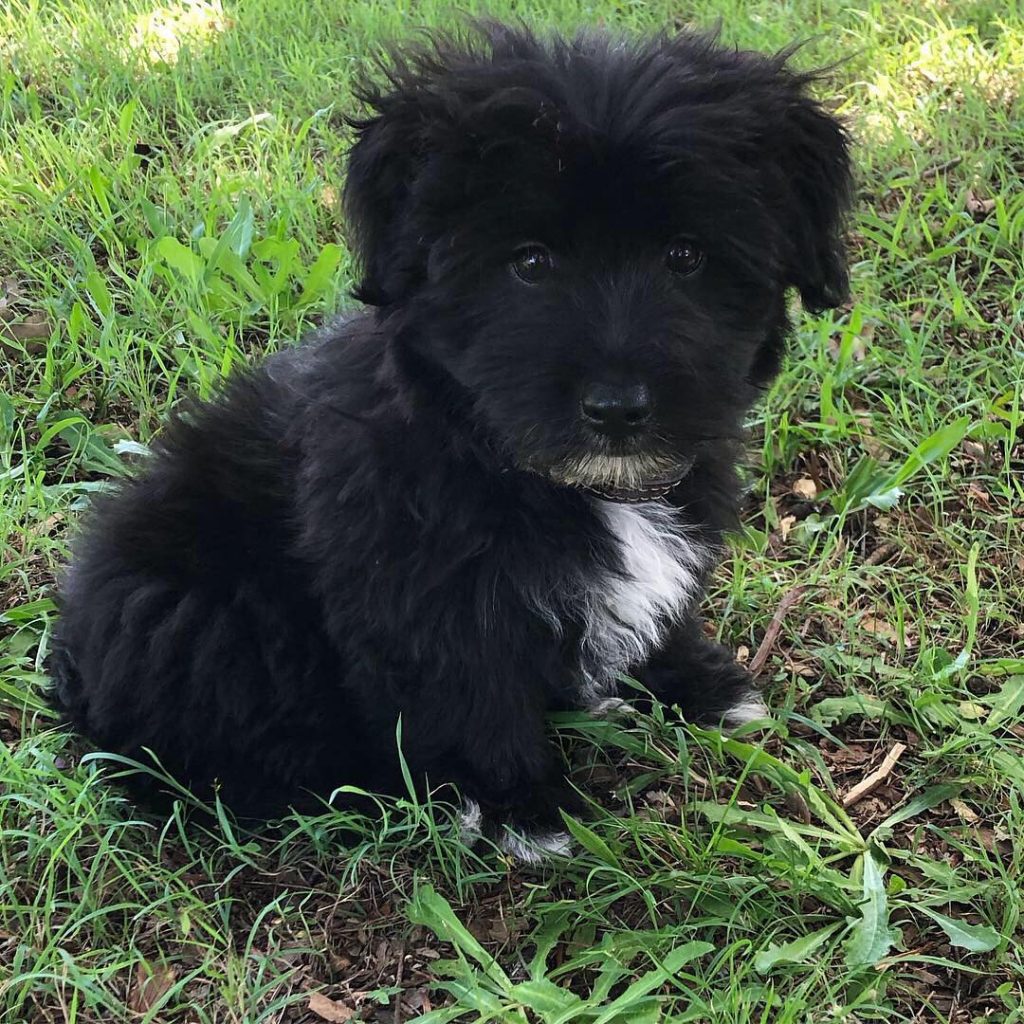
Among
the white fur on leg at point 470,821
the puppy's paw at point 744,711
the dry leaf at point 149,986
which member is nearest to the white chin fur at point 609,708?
the puppy's paw at point 744,711

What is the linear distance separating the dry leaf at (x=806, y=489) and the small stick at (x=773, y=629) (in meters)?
0.47

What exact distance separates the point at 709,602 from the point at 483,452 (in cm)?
128

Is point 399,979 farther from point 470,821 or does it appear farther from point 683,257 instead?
point 683,257

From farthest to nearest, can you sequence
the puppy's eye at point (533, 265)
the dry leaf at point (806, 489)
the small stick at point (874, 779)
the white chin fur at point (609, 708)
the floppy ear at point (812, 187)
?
the dry leaf at point (806, 489), the white chin fur at point (609, 708), the small stick at point (874, 779), the floppy ear at point (812, 187), the puppy's eye at point (533, 265)

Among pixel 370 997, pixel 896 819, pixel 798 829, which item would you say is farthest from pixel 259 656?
pixel 896 819

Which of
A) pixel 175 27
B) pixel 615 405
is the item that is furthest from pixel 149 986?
pixel 175 27

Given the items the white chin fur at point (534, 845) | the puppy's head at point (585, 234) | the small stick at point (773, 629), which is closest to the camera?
the puppy's head at point (585, 234)

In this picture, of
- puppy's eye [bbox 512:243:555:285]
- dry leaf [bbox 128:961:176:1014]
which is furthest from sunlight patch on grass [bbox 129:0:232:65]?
dry leaf [bbox 128:961:176:1014]

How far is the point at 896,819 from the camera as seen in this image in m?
2.65

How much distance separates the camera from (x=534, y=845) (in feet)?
8.82

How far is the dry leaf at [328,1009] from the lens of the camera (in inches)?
92.0

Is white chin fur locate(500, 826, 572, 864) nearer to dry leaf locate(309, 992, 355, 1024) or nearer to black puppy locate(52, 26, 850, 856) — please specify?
black puppy locate(52, 26, 850, 856)

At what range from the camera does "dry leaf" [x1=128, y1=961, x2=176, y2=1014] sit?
91.2 inches

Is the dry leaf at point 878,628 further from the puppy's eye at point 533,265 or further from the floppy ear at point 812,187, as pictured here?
the puppy's eye at point 533,265
